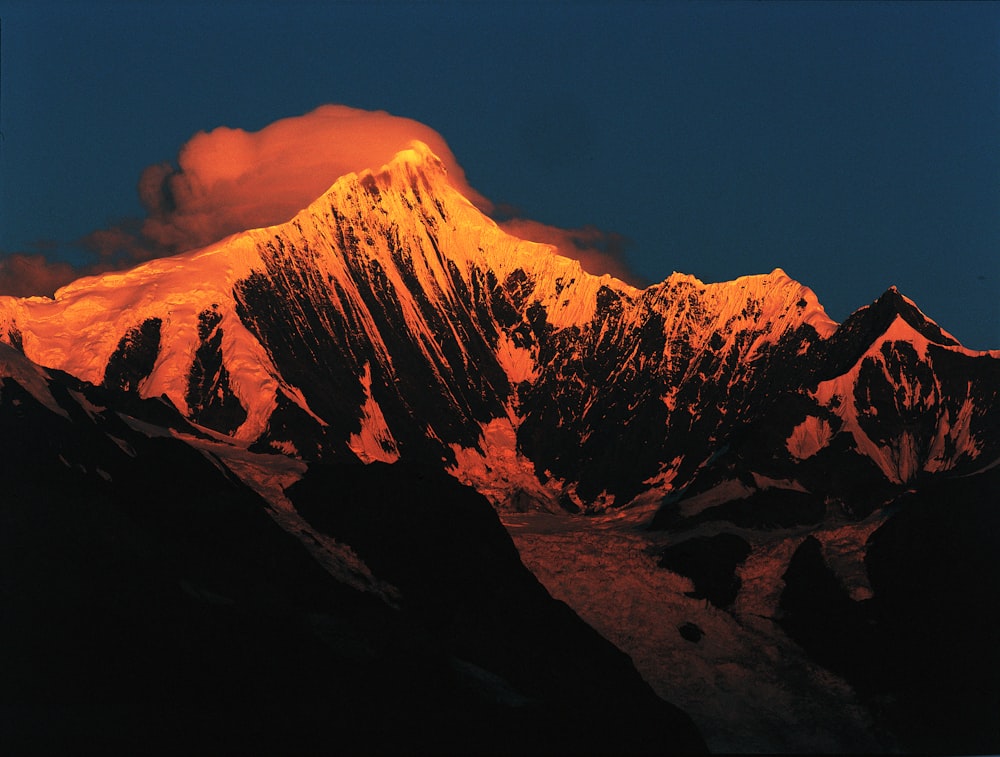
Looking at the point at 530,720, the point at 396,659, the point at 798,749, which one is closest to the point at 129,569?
the point at 396,659

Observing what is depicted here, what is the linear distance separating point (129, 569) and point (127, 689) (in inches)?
889

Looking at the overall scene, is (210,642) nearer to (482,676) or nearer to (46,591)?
(46,591)

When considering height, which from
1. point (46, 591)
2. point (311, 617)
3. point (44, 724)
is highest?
point (311, 617)

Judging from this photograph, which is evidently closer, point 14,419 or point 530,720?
point 530,720

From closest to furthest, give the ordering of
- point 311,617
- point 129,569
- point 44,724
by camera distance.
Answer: point 44,724
point 129,569
point 311,617

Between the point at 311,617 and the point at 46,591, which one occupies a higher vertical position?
the point at 311,617

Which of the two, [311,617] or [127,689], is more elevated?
[311,617]

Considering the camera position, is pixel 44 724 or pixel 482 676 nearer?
pixel 44 724

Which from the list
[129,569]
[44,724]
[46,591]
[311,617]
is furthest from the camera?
[311,617]

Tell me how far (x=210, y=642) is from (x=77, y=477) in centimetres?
3065

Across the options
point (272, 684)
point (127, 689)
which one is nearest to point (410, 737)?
point (272, 684)

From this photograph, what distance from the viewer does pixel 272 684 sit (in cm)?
16825

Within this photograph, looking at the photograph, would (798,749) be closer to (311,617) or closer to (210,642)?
(311,617)

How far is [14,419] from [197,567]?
23.7 metres
